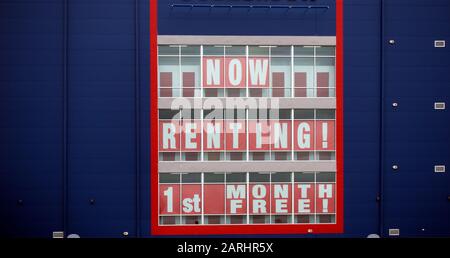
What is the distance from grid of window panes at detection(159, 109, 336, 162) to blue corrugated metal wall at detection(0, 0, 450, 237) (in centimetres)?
93

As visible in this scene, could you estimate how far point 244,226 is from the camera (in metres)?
19.0

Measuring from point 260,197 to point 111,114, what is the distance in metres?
7.36

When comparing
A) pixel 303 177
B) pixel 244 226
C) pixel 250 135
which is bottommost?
pixel 244 226

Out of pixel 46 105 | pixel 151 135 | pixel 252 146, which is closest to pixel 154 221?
pixel 151 135

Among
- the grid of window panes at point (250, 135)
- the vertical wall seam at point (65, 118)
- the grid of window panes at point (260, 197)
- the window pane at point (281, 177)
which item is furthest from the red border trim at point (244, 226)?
the vertical wall seam at point (65, 118)

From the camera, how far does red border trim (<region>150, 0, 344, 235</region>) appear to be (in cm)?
1878

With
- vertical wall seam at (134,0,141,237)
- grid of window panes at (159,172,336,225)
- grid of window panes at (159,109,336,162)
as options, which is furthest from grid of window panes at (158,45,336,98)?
grid of window panes at (159,172,336,225)

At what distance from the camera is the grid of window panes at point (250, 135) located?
62.1 ft

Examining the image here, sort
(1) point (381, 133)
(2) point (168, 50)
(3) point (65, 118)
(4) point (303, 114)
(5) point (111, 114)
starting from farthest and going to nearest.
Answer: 1. (4) point (303, 114)
2. (1) point (381, 133)
3. (2) point (168, 50)
4. (5) point (111, 114)
5. (3) point (65, 118)

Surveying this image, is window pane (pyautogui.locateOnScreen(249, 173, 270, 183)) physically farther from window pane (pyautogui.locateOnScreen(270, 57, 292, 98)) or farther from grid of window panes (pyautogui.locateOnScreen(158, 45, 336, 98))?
window pane (pyautogui.locateOnScreen(270, 57, 292, 98))

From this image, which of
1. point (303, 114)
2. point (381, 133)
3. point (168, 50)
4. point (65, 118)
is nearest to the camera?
point (65, 118)

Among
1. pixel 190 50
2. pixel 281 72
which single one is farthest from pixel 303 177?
pixel 190 50

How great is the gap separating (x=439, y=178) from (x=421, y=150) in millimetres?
1450

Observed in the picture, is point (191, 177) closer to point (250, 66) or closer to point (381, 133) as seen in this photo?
point (250, 66)
